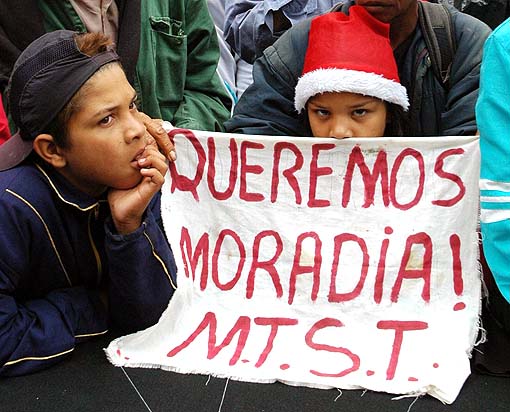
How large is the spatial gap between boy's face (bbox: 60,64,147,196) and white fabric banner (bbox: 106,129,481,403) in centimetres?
28

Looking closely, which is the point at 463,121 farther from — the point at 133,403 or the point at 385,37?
the point at 133,403

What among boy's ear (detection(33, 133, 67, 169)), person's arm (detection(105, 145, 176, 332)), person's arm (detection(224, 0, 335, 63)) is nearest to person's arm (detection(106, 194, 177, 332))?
person's arm (detection(105, 145, 176, 332))

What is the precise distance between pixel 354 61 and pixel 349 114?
0.16 m

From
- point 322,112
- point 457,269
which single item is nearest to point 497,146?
point 457,269

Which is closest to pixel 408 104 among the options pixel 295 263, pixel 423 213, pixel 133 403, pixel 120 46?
pixel 423 213

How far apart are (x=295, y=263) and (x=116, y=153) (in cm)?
62

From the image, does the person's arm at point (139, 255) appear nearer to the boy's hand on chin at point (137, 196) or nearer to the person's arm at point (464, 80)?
the boy's hand on chin at point (137, 196)

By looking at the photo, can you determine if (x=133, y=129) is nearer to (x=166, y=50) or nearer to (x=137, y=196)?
(x=137, y=196)

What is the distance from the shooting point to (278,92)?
2.70 meters

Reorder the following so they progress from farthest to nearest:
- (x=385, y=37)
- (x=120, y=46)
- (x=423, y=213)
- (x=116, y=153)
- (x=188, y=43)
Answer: (x=188, y=43) → (x=120, y=46) → (x=385, y=37) → (x=423, y=213) → (x=116, y=153)

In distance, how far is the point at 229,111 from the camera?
3201mm

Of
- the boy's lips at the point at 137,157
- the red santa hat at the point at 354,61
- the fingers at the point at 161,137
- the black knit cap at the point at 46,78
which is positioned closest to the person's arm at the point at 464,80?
the red santa hat at the point at 354,61

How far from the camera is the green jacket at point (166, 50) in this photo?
275 centimetres

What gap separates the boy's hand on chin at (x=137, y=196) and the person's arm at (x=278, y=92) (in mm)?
570
